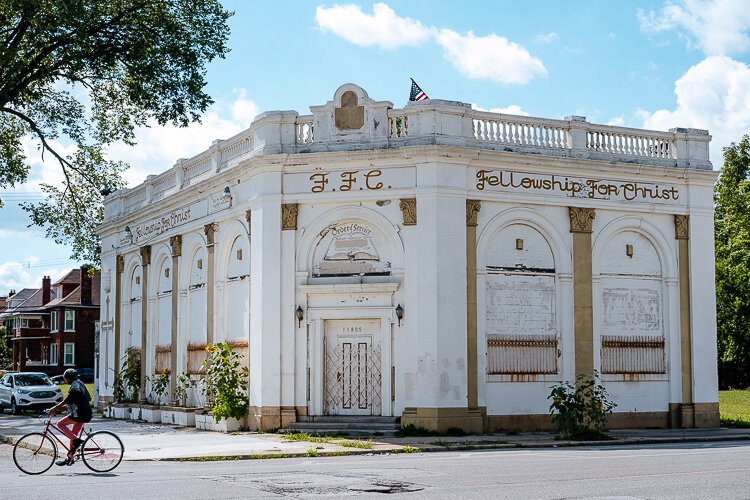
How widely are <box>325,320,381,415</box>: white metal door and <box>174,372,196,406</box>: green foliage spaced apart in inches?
249

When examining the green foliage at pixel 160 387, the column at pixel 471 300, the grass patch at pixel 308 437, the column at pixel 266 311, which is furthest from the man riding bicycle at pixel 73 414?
the green foliage at pixel 160 387

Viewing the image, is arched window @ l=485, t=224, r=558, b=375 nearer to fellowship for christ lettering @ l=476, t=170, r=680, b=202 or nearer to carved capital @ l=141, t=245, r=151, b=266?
fellowship for christ lettering @ l=476, t=170, r=680, b=202

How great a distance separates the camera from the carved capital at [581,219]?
26531 millimetres

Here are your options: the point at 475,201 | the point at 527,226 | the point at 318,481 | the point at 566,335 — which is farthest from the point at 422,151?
the point at 318,481

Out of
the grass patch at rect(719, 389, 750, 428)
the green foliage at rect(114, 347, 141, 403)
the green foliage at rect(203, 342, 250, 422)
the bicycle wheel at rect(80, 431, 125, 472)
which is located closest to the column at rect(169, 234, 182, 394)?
the green foliage at rect(114, 347, 141, 403)

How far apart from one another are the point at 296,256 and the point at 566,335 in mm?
7288

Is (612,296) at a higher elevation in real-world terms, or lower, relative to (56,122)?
lower

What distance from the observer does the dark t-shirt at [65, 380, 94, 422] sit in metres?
16.7

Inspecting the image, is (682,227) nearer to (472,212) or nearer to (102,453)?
(472,212)

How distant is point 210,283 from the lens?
96.4 ft

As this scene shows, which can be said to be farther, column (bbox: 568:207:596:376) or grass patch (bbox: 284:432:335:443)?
column (bbox: 568:207:596:376)

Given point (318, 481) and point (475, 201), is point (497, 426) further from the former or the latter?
point (318, 481)

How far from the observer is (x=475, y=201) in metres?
25.3

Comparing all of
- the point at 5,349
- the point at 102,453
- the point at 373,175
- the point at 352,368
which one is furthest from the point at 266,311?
the point at 5,349
